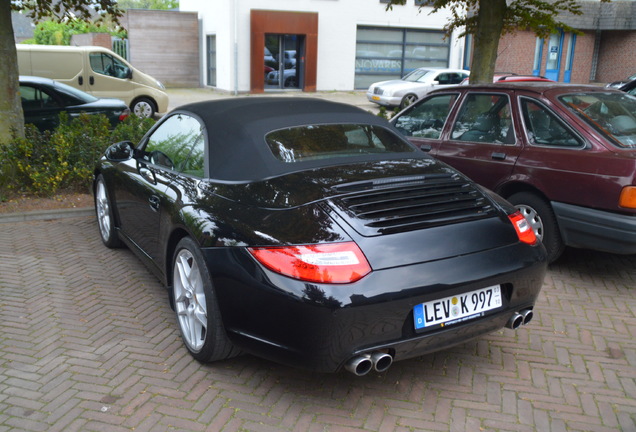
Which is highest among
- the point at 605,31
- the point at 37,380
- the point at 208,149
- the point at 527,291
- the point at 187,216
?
the point at 605,31

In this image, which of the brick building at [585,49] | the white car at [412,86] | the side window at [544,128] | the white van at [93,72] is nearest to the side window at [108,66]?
the white van at [93,72]

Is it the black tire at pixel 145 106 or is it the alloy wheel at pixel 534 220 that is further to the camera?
the black tire at pixel 145 106

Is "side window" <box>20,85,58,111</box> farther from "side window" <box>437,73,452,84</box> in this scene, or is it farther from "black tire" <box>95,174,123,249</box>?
"side window" <box>437,73,452,84</box>

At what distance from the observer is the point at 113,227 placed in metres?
5.53

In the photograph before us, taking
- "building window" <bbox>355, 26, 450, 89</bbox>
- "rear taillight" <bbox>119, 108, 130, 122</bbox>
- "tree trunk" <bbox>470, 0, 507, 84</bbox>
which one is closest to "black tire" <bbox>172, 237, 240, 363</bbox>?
"tree trunk" <bbox>470, 0, 507, 84</bbox>

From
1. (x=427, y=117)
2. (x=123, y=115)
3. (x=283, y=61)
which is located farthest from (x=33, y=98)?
(x=283, y=61)

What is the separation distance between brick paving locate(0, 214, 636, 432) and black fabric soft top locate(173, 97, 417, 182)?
3.88 ft

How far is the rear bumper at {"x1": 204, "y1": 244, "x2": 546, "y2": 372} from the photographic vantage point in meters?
2.85

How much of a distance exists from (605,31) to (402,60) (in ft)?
43.5

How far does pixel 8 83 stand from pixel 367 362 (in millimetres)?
6865

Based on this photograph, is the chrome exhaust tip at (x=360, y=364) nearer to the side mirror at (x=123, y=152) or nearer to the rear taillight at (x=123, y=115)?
the side mirror at (x=123, y=152)

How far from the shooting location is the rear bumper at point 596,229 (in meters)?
4.52

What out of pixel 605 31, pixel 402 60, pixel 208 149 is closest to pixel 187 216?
pixel 208 149

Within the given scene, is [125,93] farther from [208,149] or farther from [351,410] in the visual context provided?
[351,410]
